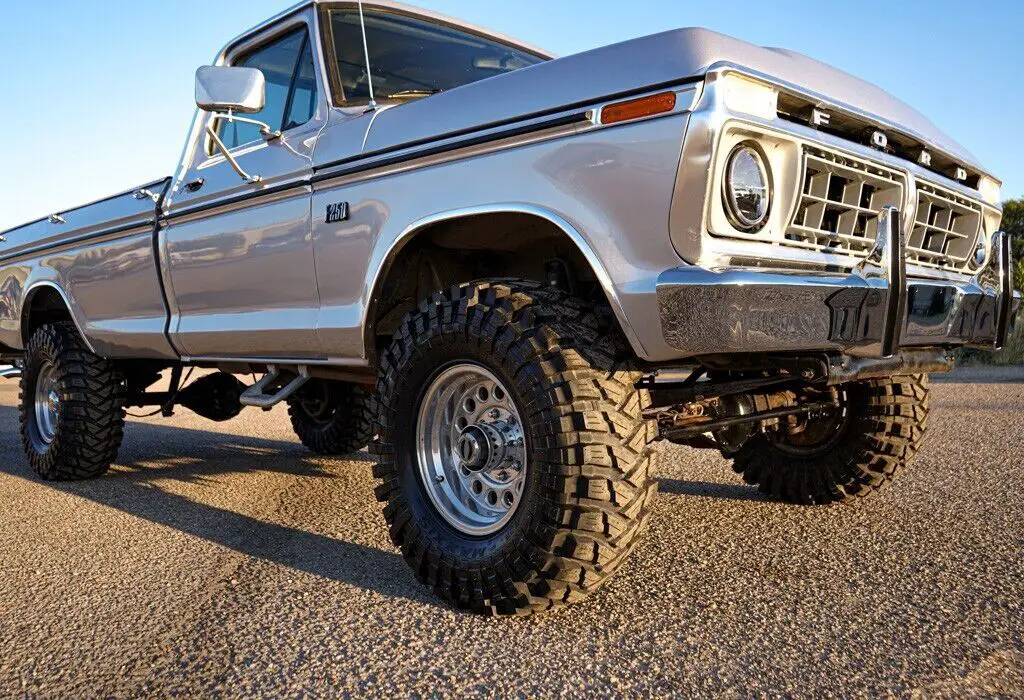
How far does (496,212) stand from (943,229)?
1622mm

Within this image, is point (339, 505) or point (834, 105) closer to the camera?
point (834, 105)

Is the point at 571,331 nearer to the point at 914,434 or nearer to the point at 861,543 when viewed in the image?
the point at 861,543

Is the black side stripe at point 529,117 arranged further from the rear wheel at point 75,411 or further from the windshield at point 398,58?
the rear wheel at point 75,411

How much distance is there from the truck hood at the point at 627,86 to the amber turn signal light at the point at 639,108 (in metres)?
0.04

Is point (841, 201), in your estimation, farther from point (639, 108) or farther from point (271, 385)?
point (271, 385)

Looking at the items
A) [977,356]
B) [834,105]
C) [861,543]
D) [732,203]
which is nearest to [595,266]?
[732,203]

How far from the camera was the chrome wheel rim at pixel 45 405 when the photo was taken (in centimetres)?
548

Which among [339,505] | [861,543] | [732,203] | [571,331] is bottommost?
[339,505]

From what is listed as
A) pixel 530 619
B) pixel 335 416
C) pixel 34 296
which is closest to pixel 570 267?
pixel 530 619

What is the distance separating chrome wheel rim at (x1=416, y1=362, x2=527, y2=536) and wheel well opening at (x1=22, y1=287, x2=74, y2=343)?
3.65 m

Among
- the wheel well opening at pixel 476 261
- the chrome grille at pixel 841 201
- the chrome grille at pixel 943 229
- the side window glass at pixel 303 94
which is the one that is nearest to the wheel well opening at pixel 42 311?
the side window glass at pixel 303 94

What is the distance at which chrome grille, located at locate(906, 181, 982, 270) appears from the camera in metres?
2.97

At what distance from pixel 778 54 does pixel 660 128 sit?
0.63 meters

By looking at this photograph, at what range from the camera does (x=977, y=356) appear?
14.2 metres
